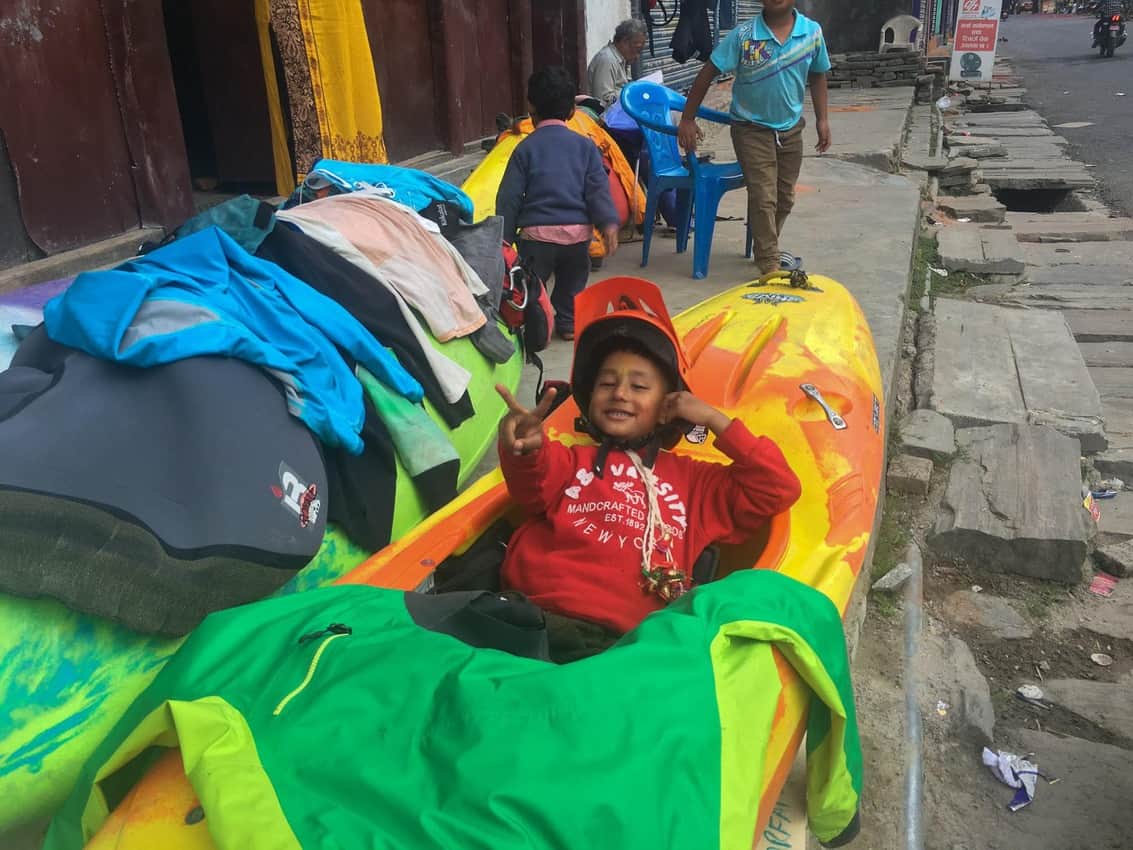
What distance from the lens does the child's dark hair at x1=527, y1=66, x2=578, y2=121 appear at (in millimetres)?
4531

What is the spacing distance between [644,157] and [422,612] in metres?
5.70

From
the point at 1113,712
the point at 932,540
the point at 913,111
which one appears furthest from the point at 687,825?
the point at 913,111

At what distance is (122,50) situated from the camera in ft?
14.0

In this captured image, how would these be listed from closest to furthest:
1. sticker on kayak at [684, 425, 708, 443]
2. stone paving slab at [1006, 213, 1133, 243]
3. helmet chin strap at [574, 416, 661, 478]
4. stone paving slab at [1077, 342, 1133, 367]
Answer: helmet chin strap at [574, 416, 661, 478] → sticker on kayak at [684, 425, 708, 443] → stone paving slab at [1077, 342, 1133, 367] → stone paving slab at [1006, 213, 1133, 243]

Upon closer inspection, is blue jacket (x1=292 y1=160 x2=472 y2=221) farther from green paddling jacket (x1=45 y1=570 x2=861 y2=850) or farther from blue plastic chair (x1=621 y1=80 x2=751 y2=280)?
green paddling jacket (x1=45 y1=570 x2=861 y2=850)

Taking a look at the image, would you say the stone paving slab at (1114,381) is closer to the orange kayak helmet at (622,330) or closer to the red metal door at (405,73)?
the orange kayak helmet at (622,330)

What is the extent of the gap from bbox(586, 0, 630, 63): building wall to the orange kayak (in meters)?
6.62

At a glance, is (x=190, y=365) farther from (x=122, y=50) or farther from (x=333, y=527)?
(x=122, y=50)

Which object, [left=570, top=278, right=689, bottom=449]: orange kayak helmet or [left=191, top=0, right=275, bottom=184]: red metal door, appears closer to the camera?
[left=570, top=278, right=689, bottom=449]: orange kayak helmet

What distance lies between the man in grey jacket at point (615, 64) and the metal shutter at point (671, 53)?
9.64 feet

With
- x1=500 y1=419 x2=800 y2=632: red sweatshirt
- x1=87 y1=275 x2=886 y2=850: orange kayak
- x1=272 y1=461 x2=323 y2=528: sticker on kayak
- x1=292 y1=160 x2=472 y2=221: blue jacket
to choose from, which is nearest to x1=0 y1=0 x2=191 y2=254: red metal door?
x1=292 y1=160 x2=472 y2=221: blue jacket

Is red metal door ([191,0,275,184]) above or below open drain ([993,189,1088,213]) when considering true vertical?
above

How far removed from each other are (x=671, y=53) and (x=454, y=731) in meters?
12.4

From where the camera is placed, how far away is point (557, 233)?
4625 mm
